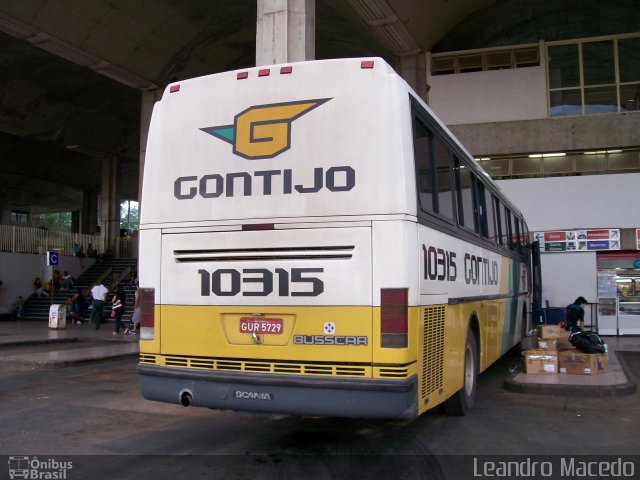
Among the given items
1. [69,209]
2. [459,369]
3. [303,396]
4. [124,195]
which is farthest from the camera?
[69,209]

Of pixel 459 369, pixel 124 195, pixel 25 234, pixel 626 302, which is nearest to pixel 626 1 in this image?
pixel 626 302

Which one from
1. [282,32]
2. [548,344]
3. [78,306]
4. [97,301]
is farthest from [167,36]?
[548,344]

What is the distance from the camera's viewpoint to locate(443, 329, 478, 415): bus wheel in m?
7.31

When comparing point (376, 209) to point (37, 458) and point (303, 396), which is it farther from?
point (37, 458)

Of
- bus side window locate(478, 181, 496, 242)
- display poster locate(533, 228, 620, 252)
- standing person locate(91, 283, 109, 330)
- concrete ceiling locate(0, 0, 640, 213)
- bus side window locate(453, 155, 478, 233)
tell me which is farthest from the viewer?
concrete ceiling locate(0, 0, 640, 213)

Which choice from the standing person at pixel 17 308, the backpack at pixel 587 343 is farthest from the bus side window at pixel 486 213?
the standing person at pixel 17 308

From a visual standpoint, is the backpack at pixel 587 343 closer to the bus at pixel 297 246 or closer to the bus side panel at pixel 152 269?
the bus at pixel 297 246

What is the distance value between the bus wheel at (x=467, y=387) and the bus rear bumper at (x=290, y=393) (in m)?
2.39

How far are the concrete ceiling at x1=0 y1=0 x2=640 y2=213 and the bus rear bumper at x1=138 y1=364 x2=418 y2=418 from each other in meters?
17.2

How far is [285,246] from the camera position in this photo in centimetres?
542

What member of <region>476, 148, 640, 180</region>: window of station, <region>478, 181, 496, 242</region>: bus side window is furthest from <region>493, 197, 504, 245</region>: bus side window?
<region>476, 148, 640, 180</region>: window of station

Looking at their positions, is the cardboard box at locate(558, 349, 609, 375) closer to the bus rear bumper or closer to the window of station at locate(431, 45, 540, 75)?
the bus rear bumper

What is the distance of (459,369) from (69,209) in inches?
2410

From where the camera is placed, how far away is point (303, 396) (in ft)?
16.8
